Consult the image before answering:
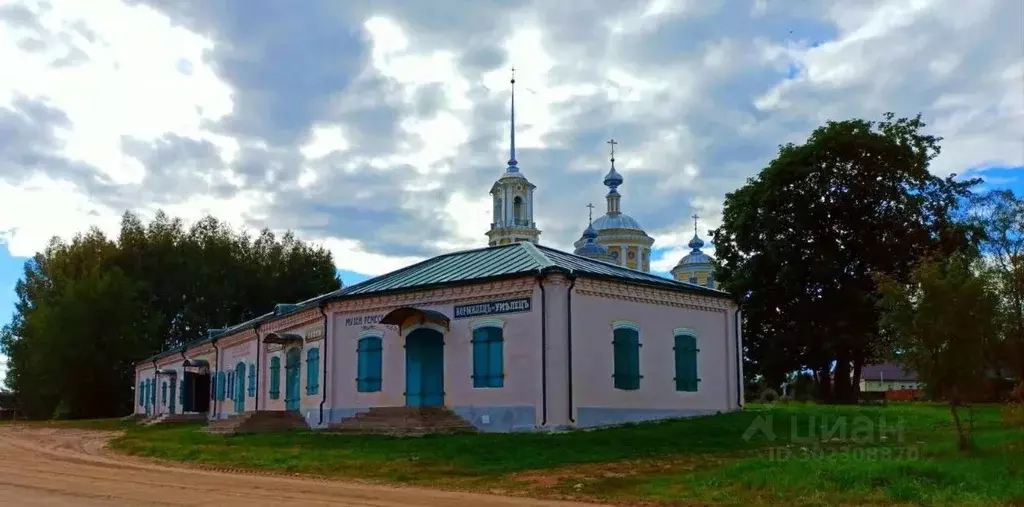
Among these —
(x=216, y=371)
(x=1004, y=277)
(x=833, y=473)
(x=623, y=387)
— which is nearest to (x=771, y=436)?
(x=623, y=387)

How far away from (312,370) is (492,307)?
6817 millimetres

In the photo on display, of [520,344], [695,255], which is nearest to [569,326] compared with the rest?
[520,344]

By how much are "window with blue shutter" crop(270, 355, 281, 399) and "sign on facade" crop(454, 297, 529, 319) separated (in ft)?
29.2

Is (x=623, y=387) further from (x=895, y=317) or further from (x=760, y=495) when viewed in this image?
(x=760, y=495)

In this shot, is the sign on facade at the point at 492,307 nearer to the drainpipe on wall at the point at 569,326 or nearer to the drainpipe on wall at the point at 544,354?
the drainpipe on wall at the point at 544,354

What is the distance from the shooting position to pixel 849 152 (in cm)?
3319

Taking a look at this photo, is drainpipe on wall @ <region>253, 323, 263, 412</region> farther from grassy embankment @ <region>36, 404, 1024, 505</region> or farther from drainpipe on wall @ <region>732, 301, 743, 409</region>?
drainpipe on wall @ <region>732, 301, 743, 409</region>

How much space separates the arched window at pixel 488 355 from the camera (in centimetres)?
2119

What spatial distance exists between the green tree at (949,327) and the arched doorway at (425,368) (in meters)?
10.7

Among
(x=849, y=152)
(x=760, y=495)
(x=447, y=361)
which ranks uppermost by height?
(x=849, y=152)

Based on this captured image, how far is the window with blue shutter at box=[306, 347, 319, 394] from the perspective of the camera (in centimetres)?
2523

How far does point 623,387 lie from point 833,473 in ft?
32.0

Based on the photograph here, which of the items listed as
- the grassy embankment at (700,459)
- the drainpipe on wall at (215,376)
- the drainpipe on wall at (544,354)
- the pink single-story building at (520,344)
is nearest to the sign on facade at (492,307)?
the pink single-story building at (520,344)

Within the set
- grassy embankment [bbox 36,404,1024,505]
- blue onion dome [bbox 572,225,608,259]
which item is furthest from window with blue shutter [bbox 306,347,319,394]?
blue onion dome [bbox 572,225,608,259]
